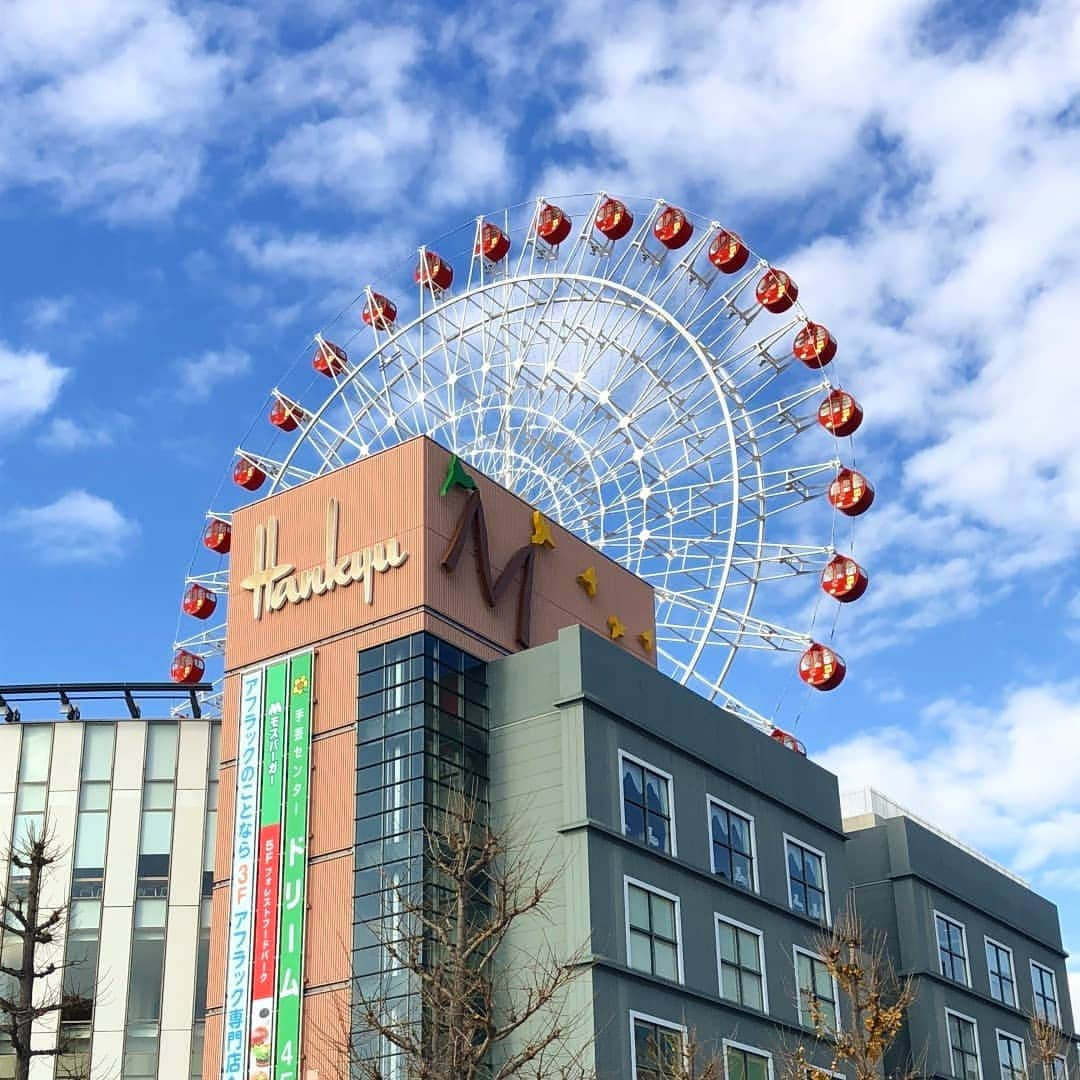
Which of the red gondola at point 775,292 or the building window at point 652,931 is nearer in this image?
the building window at point 652,931

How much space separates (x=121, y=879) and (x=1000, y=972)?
25636mm

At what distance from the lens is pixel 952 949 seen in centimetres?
5147

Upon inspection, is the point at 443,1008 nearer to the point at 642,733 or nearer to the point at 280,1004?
the point at 280,1004

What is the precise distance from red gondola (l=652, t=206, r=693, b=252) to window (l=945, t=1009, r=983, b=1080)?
80.9ft

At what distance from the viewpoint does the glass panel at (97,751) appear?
166 ft

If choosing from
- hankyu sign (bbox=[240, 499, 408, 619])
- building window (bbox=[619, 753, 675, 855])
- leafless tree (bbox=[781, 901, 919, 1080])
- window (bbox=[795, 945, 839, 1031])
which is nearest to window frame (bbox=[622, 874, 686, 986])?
building window (bbox=[619, 753, 675, 855])

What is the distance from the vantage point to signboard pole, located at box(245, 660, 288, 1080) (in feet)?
130

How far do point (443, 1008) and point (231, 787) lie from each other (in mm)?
12871

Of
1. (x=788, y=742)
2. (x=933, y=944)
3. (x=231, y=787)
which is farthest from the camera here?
(x=788, y=742)

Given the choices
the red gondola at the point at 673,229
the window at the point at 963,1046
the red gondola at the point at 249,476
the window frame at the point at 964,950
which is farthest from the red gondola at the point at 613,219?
the window at the point at 963,1046

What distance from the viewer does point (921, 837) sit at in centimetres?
5219

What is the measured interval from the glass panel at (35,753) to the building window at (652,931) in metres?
19.1

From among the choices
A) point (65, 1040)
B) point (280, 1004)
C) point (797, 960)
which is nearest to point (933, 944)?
point (797, 960)

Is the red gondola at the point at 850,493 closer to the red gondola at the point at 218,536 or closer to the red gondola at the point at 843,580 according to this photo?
the red gondola at the point at 843,580
